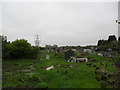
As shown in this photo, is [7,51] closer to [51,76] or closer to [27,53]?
[27,53]

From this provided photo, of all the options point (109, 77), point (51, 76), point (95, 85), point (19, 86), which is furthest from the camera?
point (51, 76)

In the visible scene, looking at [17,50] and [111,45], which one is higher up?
[111,45]

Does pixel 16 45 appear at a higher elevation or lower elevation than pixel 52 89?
higher

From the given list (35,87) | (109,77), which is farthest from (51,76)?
(109,77)

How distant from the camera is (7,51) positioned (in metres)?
28.0

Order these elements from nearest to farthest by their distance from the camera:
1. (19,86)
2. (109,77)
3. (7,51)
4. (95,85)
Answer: (95,85) → (19,86) → (109,77) → (7,51)

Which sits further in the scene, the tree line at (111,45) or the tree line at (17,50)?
the tree line at (17,50)

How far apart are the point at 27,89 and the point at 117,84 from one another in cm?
674

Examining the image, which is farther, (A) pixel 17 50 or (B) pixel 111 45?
(B) pixel 111 45

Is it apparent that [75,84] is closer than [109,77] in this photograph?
Answer: Yes

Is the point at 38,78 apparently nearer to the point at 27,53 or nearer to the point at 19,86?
the point at 19,86

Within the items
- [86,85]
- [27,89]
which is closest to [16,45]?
[27,89]

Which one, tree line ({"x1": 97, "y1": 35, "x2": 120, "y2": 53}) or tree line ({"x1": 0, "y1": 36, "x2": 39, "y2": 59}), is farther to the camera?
tree line ({"x1": 0, "y1": 36, "x2": 39, "y2": 59})

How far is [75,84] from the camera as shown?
9312 mm
